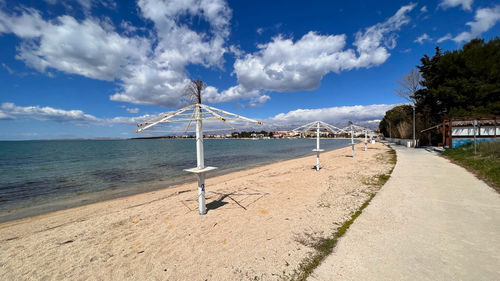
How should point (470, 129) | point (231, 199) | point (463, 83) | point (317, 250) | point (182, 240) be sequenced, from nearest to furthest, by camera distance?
1. point (317, 250)
2. point (182, 240)
3. point (231, 199)
4. point (470, 129)
5. point (463, 83)

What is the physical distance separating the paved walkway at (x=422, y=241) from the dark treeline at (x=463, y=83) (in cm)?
2445

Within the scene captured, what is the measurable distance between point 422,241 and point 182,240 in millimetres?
4276

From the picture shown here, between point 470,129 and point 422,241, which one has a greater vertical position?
point 470,129

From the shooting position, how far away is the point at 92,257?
3533 millimetres

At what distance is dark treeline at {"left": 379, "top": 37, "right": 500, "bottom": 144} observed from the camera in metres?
21.6

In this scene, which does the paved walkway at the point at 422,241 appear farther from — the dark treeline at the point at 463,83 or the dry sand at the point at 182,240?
the dark treeline at the point at 463,83

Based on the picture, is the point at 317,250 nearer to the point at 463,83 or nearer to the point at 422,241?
the point at 422,241

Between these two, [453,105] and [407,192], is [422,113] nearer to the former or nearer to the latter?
[453,105]

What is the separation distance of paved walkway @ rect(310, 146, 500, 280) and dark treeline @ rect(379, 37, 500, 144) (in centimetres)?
2445

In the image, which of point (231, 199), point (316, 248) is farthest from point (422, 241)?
point (231, 199)

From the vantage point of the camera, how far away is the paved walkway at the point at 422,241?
260 cm

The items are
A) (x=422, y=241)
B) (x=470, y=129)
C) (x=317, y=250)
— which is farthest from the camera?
(x=470, y=129)

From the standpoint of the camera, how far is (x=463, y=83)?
2211 cm

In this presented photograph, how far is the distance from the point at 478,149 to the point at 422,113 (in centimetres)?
1834
